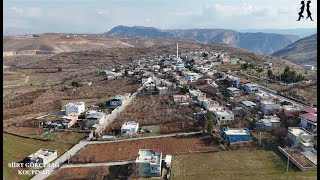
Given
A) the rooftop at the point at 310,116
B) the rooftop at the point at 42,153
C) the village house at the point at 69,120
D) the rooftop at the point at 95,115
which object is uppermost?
the rooftop at the point at 310,116

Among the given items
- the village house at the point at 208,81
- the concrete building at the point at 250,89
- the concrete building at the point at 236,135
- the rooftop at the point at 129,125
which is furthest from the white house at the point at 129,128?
the village house at the point at 208,81

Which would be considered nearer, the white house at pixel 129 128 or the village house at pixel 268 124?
the village house at pixel 268 124

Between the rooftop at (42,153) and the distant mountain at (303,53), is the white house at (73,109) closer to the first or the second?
the rooftop at (42,153)

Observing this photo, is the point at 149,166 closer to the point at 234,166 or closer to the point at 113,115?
the point at 234,166

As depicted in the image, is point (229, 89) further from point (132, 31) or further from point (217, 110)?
point (132, 31)

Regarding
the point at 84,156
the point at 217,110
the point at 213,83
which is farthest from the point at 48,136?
the point at 213,83

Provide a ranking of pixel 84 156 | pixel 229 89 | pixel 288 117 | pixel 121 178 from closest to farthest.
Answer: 1. pixel 121 178
2. pixel 84 156
3. pixel 288 117
4. pixel 229 89
